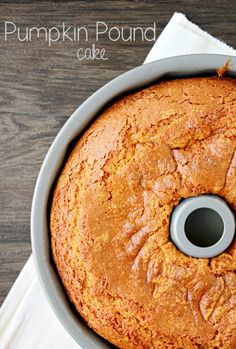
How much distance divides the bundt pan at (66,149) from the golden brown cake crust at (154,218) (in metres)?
0.04

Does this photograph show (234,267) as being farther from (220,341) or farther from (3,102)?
(3,102)

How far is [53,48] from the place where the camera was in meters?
1.31

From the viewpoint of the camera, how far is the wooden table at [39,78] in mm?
1305

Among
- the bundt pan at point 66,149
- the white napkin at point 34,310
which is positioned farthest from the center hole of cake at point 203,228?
the white napkin at point 34,310

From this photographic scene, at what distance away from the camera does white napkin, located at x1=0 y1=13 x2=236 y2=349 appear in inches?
49.8

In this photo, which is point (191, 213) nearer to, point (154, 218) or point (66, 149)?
point (154, 218)

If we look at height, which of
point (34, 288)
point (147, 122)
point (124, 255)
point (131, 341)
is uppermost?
point (147, 122)

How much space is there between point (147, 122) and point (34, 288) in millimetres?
460

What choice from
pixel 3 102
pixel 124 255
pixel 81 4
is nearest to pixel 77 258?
pixel 124 255

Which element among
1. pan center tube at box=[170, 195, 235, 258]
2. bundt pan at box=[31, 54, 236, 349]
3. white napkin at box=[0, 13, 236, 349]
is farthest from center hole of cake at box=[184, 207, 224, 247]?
white napkin at box=[0, 13, 236, 349]

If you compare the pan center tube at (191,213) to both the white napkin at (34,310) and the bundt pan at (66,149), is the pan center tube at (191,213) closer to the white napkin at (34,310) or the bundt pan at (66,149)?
A: the bundt pan at (66,149)

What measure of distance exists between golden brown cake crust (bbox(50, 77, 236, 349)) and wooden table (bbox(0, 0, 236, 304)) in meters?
0.34

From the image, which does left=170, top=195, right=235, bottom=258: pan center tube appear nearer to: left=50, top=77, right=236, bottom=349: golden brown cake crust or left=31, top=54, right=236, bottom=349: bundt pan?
left=50, top=77, right=236, bottom=349: golden brown cake crust

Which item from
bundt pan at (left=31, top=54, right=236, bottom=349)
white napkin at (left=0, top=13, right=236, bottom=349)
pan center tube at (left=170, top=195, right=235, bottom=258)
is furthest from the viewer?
white napkin at (left=0, top=13, right=236, bottom=349)
